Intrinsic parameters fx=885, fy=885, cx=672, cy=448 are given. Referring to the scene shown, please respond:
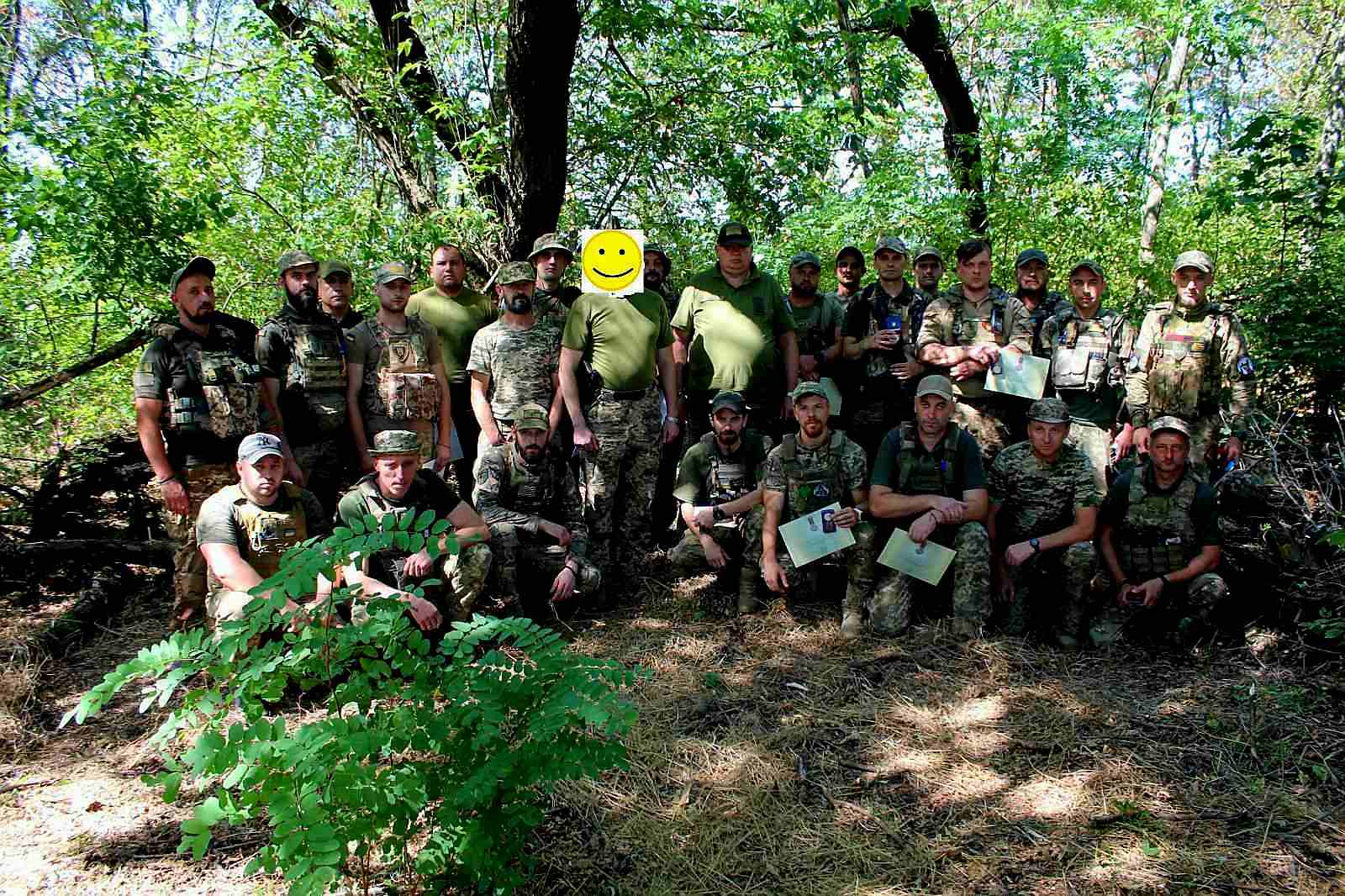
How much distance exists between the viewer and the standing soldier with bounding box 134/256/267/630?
4.70 m

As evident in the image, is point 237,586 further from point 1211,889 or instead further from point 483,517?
point 1211,889

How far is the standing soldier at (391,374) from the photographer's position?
542 cm

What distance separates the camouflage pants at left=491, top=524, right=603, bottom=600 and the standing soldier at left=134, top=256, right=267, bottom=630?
1.51 m

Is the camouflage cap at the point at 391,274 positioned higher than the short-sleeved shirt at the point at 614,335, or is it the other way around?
the camouflage cap at the point at 391,274

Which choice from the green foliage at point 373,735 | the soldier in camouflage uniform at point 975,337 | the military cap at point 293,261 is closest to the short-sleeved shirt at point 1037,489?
the soldier in camouflage uniform at point 975,337

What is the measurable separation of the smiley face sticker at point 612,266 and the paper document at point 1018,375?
2.31 metres

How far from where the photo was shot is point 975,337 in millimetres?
5742

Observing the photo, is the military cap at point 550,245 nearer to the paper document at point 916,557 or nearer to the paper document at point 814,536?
the paper document at point 814,536

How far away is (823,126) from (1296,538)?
4933 mm

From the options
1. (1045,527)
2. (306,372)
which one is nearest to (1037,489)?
(1045,527)

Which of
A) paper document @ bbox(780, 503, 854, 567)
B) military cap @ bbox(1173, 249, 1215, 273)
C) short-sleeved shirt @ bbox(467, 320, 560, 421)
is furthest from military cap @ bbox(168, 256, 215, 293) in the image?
military cap @ bbox(1173, 249, 1215, 273)

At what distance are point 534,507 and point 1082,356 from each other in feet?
11.9

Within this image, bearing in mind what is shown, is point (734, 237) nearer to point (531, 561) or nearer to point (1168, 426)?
point (531, 561)

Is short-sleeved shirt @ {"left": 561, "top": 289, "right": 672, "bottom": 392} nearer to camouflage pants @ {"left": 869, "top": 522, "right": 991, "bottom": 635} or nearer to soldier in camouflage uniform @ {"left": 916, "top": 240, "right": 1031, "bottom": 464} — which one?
soldier in camouflage uniform @ {"left": 916, "top": 240, "right": 1031, "bottom": 464}
